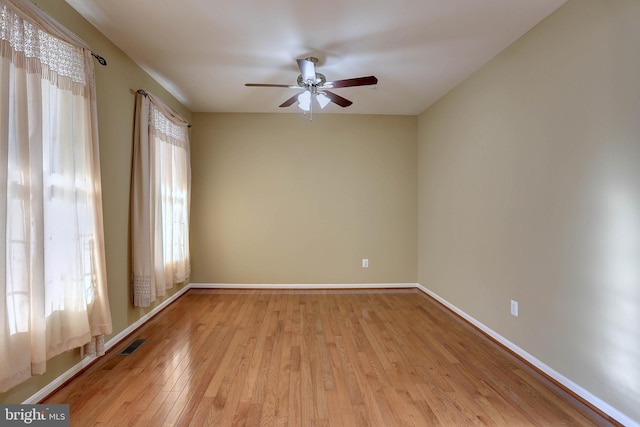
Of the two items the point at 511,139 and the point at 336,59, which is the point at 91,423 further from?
the point at 511,139

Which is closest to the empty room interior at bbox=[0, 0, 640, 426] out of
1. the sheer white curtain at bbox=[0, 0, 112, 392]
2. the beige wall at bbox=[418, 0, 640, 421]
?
the beige wall at bbox=[418, 0, 640, 421]

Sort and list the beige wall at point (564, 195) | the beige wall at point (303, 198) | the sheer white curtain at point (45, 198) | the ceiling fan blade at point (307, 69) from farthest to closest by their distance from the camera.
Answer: the beige wall at point (303, 198) → the ceiling fan blade at point (307, 69) → the beige wall at point (564, 195) → the sheer white curtain at point (45, 198)

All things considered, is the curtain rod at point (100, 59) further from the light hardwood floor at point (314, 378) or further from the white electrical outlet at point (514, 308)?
the white electrical outlet at point (514, 308)

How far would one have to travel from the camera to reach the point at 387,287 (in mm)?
4668

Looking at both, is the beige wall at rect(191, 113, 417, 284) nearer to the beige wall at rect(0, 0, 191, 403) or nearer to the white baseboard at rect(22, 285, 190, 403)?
the white baseboard at rect(22, 285, 190, 403)

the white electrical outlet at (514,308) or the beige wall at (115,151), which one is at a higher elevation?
the beige wall at (115,151)

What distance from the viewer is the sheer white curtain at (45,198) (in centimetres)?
162

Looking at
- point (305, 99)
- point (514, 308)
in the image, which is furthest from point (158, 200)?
point (514, 308)

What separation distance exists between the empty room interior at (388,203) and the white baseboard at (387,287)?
0.02 m

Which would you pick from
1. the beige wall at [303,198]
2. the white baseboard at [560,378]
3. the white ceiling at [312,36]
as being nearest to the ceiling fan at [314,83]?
the white ceiling at [312,36]

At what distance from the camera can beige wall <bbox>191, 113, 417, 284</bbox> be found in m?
4.56

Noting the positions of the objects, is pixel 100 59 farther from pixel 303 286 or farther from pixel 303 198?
pixel 303 286

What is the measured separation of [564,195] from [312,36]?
7.33ft

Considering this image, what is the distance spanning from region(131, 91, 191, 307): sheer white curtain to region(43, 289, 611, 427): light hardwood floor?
58 cm
